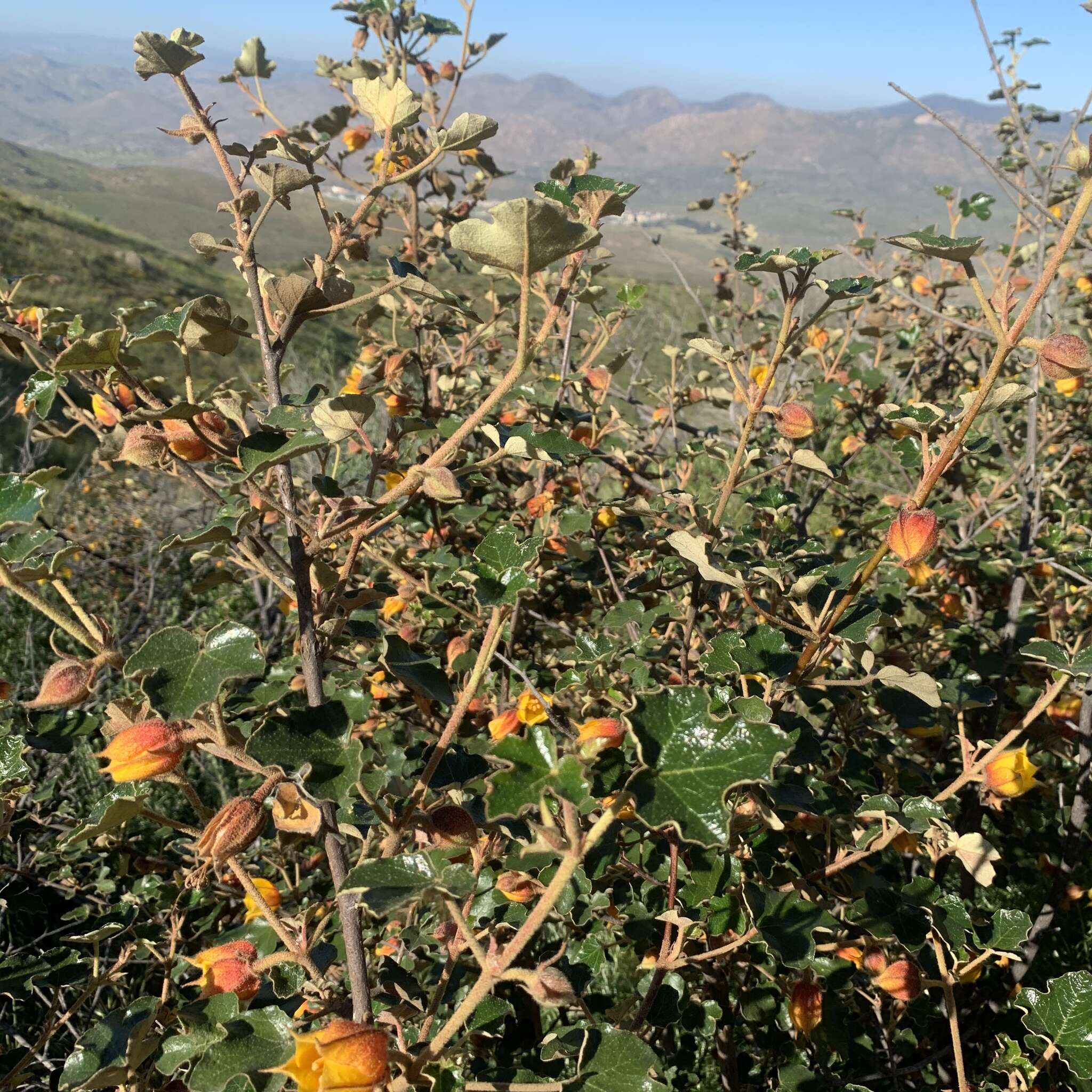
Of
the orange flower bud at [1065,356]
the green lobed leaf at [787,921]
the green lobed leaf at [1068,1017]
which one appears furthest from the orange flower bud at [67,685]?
the green lobed leaf at [1068,1017]

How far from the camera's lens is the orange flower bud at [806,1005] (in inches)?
42.8

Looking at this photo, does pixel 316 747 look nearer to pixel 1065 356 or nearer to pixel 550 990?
pixel 550 990

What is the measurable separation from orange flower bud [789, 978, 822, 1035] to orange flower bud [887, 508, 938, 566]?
0.67 meters

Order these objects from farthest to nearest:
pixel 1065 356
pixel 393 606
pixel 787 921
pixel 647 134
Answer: pixel 647 134 → pixel 393 606 → pixel 787 921 → pixel 1065 356

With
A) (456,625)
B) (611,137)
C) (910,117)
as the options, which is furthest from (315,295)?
(611,137)

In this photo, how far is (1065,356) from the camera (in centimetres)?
80

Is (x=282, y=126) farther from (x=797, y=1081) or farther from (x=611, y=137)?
(x=611, y=137)

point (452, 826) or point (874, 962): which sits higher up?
point (452, 826)

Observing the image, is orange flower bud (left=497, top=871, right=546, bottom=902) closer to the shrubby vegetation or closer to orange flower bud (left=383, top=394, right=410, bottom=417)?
the shrubby vegetation

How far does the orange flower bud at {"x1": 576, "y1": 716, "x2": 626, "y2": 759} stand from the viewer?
73 cm

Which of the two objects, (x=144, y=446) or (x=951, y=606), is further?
(x=951, y=606)

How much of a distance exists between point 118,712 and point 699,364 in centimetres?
308

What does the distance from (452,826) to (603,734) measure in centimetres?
17

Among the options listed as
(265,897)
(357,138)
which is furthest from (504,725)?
(357,138)
